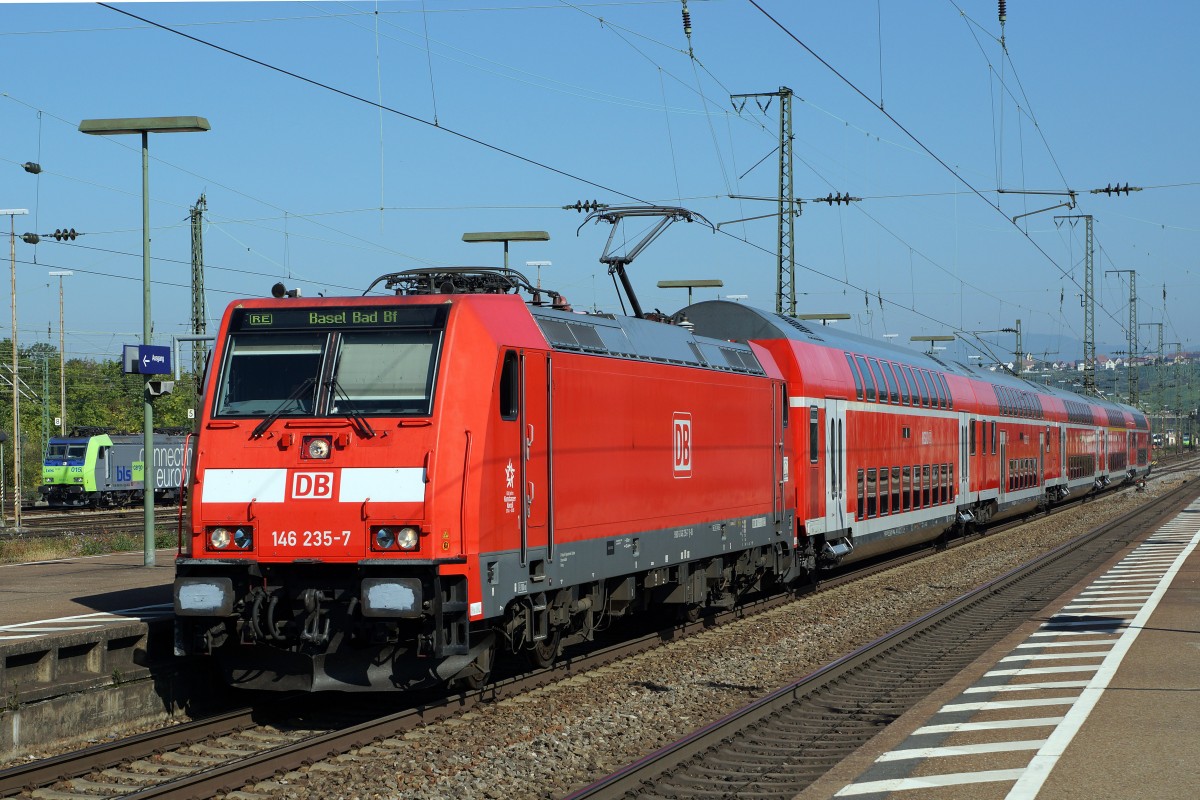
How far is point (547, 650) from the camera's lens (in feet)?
46.3

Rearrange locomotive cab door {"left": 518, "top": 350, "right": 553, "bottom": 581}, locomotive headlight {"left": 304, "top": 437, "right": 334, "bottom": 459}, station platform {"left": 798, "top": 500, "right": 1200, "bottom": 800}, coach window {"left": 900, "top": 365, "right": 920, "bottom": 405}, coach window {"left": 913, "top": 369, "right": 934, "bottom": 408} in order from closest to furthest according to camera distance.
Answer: station platform {"left": 798, "top": 500, "right": 1200, "bottom": 800} < locomotive headlight {"left": 304, "top": 437, "right": 334, "bottom": 459} < locomotive cab door {"left": 518, "top": 350, "right": 553, "bottom": 581} < coach window {"left": 900, "top": 365, "right": 920, "bottom": 405} < coach window {"left": 913, "top": 369, "right": 934, "bottom": 408}

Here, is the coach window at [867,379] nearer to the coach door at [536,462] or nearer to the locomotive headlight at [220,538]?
the coach door at [536,462]

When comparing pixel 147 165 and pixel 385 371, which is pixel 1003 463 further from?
pixel 385 371

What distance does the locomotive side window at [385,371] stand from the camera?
1160 centimetres

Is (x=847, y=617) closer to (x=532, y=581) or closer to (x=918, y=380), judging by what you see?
(x=532, y=581)

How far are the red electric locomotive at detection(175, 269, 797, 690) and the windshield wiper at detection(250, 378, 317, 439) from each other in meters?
0.01

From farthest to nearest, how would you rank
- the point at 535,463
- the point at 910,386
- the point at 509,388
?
the point at 910,386 < the point at 535,463 < the point at 509,388

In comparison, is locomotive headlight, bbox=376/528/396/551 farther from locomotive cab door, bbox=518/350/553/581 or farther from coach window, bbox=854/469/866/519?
coach window, bbox=854/469/866/519

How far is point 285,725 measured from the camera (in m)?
12.0

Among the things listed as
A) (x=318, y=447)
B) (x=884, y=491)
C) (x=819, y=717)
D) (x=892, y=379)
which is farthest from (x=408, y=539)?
(x=892, y=379)

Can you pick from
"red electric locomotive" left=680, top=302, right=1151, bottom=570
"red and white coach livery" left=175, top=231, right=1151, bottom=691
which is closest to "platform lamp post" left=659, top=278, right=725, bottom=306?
"red electric locomotive" left=680, top=302, right=1151, bottom=570

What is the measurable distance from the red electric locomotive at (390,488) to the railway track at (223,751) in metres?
0.41

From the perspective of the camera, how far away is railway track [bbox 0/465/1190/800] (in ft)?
31.3

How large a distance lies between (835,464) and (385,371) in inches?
502
